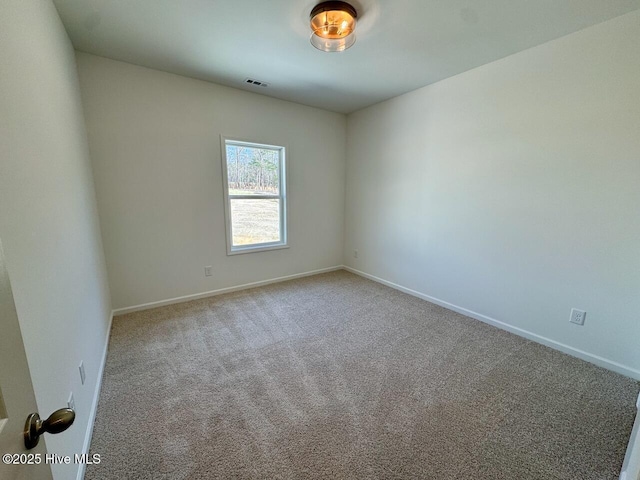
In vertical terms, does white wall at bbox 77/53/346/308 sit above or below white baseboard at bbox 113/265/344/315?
above

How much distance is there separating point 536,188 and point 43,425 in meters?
3.20

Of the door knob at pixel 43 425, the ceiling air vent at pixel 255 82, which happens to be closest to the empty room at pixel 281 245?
the door knob at pixel 43 425

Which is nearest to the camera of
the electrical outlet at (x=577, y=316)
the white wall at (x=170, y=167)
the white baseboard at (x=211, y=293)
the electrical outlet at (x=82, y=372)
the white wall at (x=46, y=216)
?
the white wall at (x=46, y=216)

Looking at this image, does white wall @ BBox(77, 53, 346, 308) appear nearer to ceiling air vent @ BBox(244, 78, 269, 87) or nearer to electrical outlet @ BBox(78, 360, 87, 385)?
ceiling air vent @ BBox(244, 78, 269, 87)

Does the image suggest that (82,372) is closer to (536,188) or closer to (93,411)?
(93,411)

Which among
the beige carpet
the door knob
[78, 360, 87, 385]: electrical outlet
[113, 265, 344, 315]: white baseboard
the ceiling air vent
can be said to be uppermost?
the ceiling air vent

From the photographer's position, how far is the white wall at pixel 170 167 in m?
2.61

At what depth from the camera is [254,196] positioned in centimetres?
361

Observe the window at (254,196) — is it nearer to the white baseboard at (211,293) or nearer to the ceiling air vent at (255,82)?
the white baseboard at (211,293)

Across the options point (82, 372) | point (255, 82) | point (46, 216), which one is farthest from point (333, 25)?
point (82, 372)

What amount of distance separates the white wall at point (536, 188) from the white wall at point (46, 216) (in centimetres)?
328

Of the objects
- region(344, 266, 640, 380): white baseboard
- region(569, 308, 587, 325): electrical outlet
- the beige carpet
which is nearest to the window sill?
the beige carpet

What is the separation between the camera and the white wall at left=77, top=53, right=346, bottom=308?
261 centimetres

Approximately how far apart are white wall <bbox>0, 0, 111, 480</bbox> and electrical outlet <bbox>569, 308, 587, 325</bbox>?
3.36m
